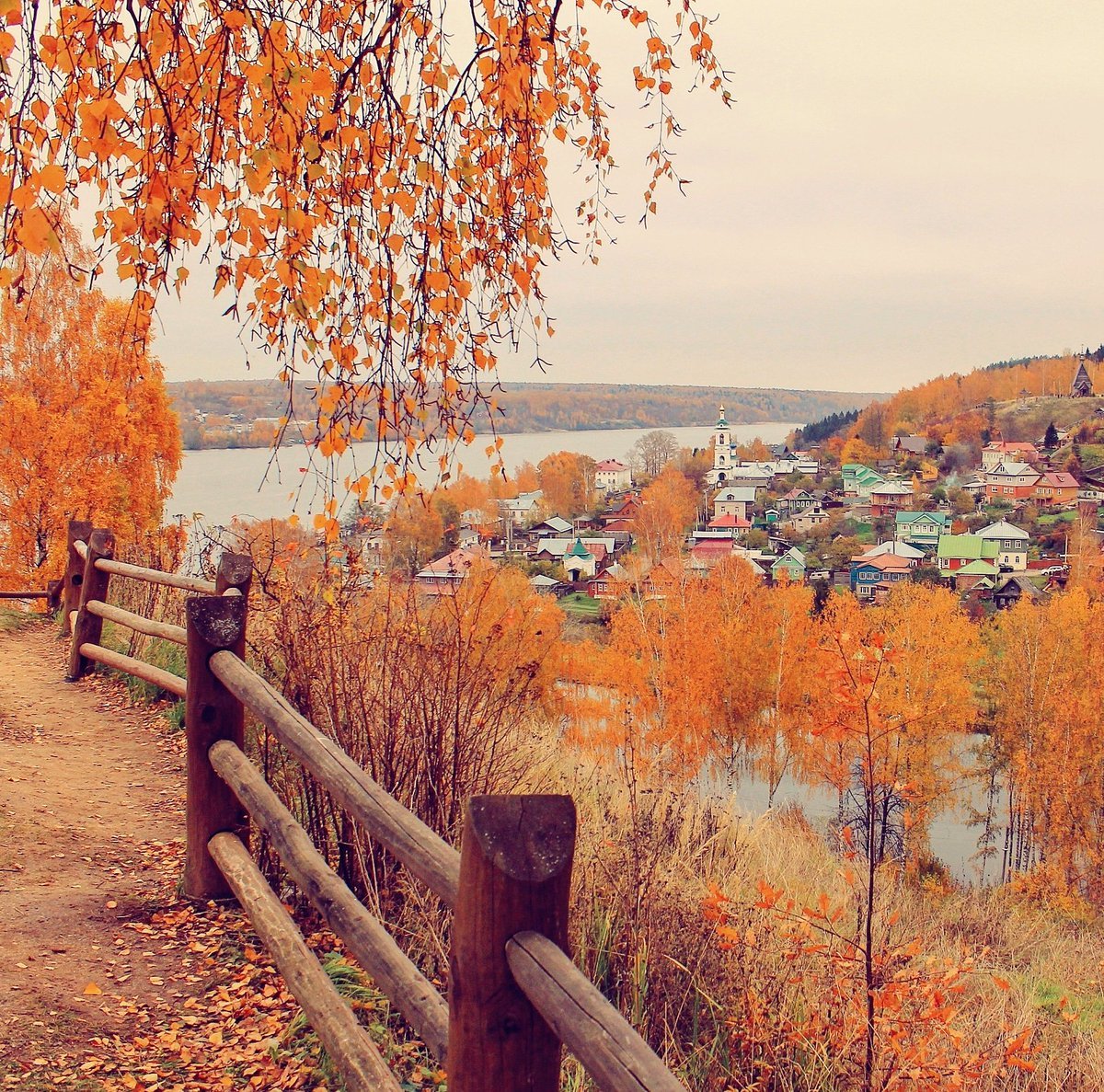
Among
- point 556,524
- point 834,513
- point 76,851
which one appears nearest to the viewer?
point 76,851

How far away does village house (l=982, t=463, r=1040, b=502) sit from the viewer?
82188mm

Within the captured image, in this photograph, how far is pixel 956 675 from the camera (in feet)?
98.0

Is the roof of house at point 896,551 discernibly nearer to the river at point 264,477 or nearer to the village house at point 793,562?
the village house at point 793,562

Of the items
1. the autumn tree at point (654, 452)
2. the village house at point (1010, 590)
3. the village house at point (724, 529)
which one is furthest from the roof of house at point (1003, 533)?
the autumn tree at point (654, 452)

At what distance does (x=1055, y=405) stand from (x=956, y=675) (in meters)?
102

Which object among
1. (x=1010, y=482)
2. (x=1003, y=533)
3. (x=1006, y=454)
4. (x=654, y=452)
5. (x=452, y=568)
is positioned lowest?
(x=1003, y=533)

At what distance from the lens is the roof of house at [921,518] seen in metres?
73.9

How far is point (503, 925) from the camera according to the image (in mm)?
1728

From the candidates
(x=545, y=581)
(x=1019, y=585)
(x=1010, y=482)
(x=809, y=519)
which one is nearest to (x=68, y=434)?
(x=545, y=581)

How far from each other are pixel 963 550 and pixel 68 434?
5807cm

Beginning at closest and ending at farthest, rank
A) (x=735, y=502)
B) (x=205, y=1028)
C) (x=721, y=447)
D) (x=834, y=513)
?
(x=205, y=1028), (x=834, y=513), (x=735, y=502), (x=721, y=447)

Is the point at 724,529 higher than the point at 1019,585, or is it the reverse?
the point at 724,529

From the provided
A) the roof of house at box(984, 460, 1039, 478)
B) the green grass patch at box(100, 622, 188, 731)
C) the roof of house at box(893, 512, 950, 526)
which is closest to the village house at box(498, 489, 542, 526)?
the roof of house at box(893, 512, 950, 526)

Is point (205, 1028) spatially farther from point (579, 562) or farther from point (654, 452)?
point (654, 452)
